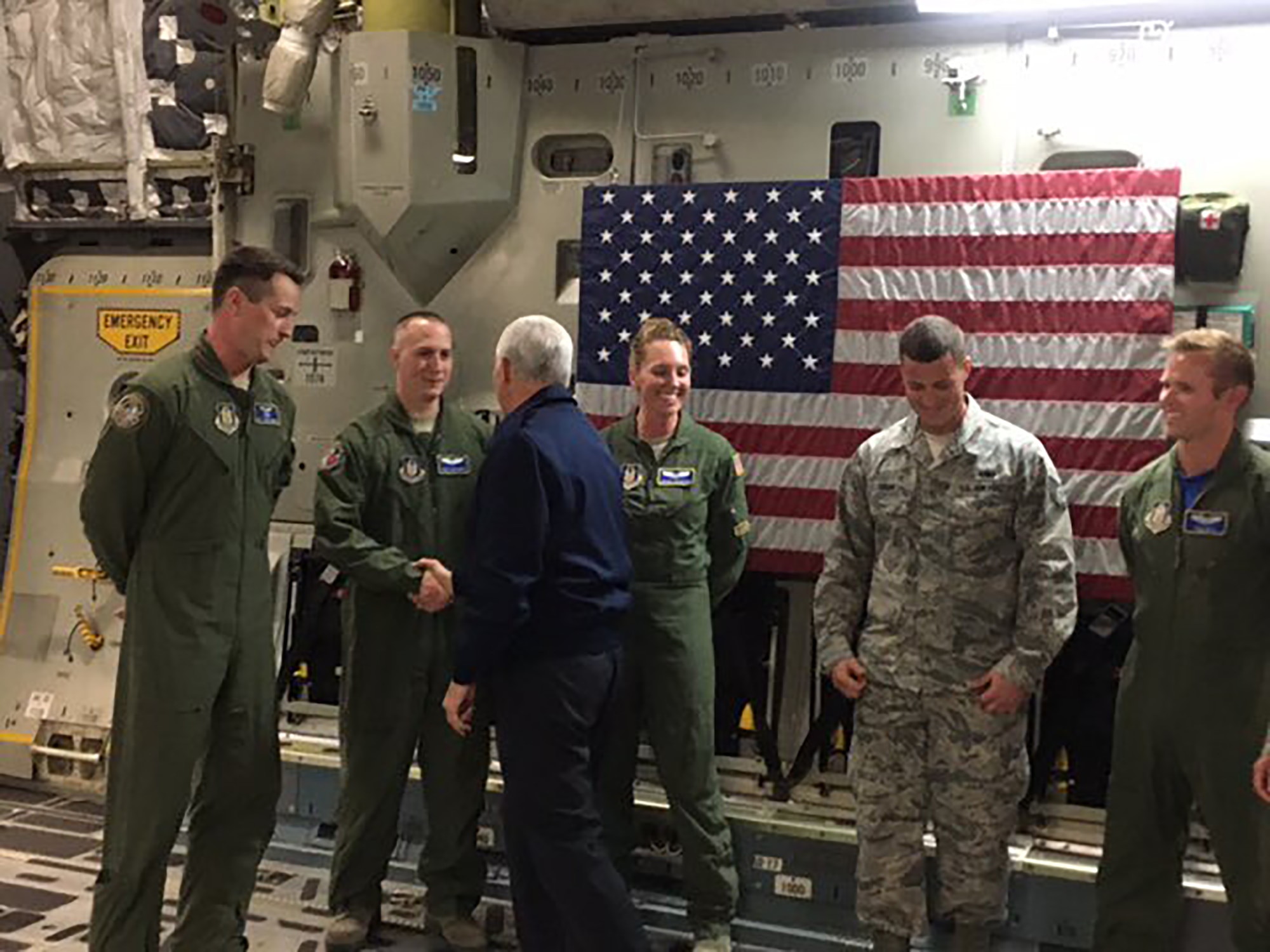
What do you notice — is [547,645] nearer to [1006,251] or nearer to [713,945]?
[713,945]

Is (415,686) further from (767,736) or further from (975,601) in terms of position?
(975,601)

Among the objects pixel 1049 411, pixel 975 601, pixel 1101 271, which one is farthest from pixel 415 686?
pixel 1101 271

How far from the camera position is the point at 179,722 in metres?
3.44

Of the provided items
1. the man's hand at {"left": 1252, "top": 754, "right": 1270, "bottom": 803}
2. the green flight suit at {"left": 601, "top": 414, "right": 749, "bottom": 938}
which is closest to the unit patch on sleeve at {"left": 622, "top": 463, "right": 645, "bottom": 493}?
the green flight suit at {"left": 601, "top": 414, "right": 749, "bottom": 938}

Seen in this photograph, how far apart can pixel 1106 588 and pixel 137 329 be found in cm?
457

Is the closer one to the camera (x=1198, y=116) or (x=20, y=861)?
(x=1198, y=116)

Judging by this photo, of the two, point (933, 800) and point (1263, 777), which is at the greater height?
point (1263, 777)

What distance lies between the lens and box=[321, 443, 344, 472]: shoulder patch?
4125 millimetres

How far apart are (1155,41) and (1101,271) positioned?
2.61 ft

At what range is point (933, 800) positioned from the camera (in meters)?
3.63

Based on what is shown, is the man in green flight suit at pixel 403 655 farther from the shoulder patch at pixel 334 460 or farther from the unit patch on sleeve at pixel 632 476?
the unit patch on sleeve at pixel 632 476

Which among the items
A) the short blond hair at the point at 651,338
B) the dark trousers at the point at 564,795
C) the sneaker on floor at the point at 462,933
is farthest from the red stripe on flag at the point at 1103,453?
the sneaker on floor at the point at 462,933

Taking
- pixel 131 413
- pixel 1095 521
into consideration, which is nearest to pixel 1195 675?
pixel 1095 521

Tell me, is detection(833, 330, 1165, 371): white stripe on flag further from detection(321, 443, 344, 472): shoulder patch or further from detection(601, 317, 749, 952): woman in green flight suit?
detection(321, 443, 344, 472): shoulder patch
